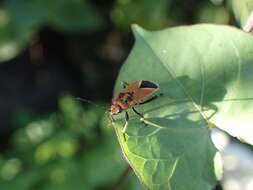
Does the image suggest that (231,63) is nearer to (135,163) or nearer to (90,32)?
(135,163)

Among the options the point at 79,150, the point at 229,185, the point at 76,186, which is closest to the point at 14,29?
the point at 79,150

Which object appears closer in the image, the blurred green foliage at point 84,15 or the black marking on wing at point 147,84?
the black marking on wing at point 147,84

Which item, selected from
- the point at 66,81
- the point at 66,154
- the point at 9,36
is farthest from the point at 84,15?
the point at 66,154

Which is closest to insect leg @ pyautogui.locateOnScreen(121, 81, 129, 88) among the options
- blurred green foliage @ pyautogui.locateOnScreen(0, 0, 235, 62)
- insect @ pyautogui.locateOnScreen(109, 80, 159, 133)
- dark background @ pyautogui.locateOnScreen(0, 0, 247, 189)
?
insect @ pyautogui.locateOnScreen(109, 80, 159, 133)

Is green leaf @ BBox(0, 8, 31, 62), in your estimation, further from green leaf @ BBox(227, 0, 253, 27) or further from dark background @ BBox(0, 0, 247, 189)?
green leaf @ BBox(227, 0, 253, 27)

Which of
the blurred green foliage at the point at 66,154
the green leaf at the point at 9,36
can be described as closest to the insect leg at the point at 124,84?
the blurred green foliage at the point at 66,154

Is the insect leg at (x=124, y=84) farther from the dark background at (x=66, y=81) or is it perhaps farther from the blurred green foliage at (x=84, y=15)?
the blurred green foliage at (x=84, y=15)
